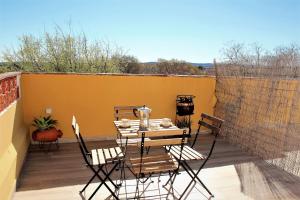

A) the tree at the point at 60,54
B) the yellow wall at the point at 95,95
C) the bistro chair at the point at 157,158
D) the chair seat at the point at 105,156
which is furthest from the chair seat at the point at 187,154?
the tree at the point at 60,54

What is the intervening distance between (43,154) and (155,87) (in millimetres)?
2592

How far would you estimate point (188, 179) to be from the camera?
345 cm

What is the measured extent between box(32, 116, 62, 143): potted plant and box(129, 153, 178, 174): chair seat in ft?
7.39

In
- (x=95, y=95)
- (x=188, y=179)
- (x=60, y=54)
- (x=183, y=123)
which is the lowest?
(x=188, y=179)

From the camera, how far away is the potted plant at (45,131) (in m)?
4.39

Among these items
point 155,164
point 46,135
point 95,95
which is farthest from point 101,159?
point 95,95

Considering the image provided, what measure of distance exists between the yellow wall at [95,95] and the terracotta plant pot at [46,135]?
41cm

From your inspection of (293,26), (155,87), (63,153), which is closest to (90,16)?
(155,87)

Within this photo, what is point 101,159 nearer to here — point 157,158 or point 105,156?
point 105,156

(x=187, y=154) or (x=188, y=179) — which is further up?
(x=187, y=154)

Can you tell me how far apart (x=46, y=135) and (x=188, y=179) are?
261 centimetres

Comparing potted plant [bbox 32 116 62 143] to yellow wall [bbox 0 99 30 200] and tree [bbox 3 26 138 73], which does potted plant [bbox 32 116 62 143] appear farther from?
tree [bbox 3 26 138 73]

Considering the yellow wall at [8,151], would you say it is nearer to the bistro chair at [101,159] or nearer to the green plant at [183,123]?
the bistro chair at [101,159]

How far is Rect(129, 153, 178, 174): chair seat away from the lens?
8.52 ft
